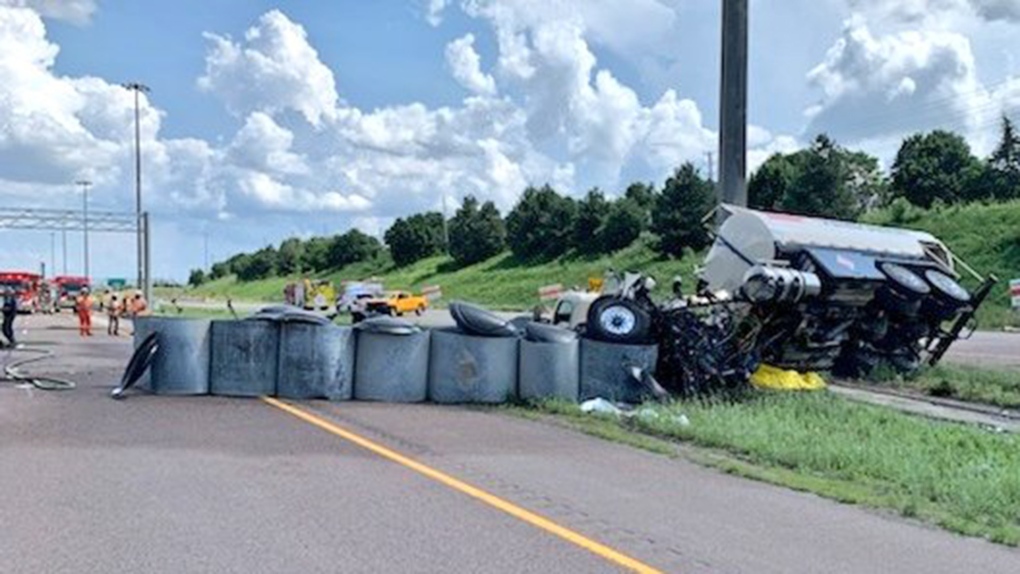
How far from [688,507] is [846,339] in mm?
11190

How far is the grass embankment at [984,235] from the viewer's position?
46.1 meters

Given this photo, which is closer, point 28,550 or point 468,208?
point 28,550

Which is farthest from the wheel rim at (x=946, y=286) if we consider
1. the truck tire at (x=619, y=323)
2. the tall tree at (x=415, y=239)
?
the tall tree at (x=415, y=239)

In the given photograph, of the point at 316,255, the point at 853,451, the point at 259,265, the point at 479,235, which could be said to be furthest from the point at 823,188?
the point at 259,265

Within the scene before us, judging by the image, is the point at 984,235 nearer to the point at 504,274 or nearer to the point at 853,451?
the point at 504,274

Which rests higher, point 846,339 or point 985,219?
point 985,219

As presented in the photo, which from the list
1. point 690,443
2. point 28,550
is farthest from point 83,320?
point 28,550

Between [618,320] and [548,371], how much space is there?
1.51 meters

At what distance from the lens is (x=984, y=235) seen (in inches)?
2087

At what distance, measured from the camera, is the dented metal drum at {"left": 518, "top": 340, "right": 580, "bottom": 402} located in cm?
1464

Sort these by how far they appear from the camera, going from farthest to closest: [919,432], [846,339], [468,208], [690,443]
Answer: [468,208]
[846,339]
[919,432]
[690,443]

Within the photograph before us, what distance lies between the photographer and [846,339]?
18219 millimetres

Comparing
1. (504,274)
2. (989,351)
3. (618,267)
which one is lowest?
(989,351)

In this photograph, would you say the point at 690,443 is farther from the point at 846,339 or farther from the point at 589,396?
the point at 846,339
